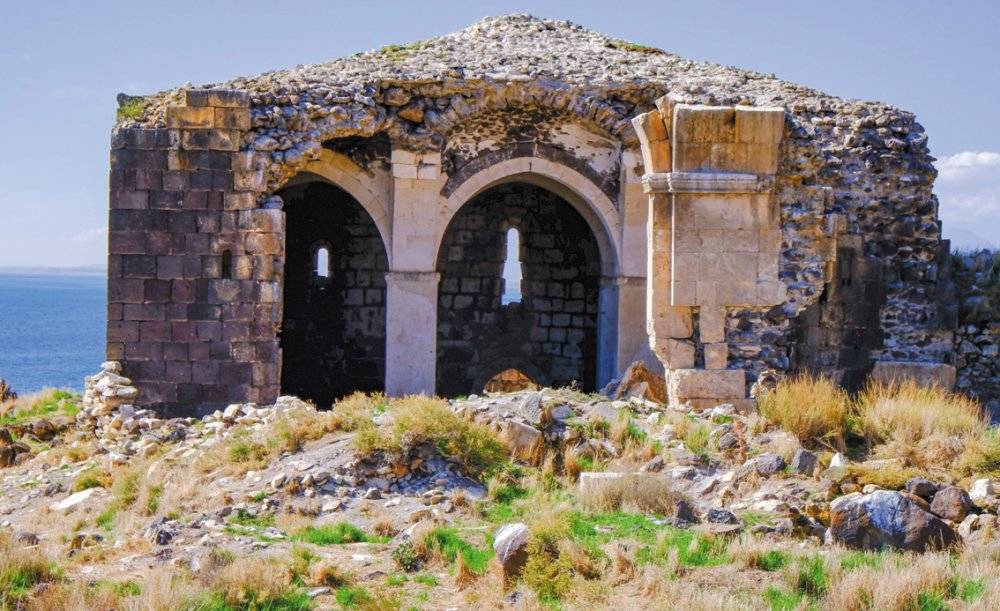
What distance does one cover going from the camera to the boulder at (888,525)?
7.68 m

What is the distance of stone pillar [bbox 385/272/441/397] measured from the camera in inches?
591

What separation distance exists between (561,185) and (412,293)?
2.57 meters

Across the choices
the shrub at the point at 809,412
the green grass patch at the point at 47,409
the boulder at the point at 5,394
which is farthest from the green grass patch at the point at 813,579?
the boulder at the point at 5,394

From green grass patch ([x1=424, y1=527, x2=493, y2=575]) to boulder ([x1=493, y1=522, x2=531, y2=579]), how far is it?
0.52 ft

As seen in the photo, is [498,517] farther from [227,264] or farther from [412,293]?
[412,293]

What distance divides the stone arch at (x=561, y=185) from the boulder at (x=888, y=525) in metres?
7.86

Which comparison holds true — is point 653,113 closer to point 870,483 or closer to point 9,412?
point 870,483

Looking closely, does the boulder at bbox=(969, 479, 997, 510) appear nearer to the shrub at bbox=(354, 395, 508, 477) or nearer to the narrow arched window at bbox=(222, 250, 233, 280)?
the shrub at bbox=(354, 395, 508, 477)

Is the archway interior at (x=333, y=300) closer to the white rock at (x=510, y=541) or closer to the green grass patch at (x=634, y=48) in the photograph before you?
the green grass patch at (x=634, y=48)

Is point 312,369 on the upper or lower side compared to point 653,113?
lower

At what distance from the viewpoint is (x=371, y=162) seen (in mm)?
15203

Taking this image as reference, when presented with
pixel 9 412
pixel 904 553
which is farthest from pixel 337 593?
pixel 9 412

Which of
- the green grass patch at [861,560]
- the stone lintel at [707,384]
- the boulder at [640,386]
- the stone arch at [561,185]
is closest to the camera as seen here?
the green grass patch at [861,560]

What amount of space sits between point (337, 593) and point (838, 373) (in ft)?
23.7
